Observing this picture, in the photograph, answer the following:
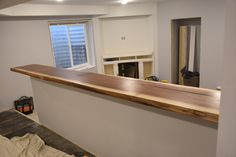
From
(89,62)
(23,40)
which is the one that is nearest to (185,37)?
(89,62)

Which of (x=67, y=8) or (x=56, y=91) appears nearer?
(x=56, y=91)

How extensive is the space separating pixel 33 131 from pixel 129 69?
14.8ft

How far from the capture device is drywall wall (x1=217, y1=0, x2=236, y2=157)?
1.96 ft

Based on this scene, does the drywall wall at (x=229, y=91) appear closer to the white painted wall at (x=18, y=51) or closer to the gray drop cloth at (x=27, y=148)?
the gray drop cloth at (x=27, y=148)

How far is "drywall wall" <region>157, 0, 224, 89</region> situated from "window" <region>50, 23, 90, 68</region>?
2.24 meters

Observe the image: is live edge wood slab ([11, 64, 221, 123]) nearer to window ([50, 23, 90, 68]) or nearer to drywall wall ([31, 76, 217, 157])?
drywall wall ([31, 76, 217, 157])

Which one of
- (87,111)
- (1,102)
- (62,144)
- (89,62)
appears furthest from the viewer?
(89,62)

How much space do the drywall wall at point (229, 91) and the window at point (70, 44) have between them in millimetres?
4759

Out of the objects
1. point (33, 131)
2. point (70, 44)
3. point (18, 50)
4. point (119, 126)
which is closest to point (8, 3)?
point (33, 131)

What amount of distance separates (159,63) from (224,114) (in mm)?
5581

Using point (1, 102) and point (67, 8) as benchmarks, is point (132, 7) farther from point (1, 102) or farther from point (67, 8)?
point (1, 102)

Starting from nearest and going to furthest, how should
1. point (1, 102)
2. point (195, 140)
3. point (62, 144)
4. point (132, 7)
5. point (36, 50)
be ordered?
1. point (195, 140)
2. point (62, 144)
3. point (1, 102)
4. point (36, 50)
5. point (132, 7)

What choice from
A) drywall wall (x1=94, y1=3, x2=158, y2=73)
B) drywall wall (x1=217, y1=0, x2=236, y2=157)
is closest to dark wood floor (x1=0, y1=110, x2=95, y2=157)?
drywall wall (x1=217, y1=0, x2=236, y2=157)

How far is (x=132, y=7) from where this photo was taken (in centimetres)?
575
